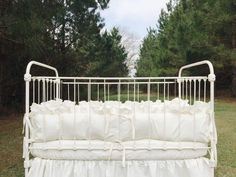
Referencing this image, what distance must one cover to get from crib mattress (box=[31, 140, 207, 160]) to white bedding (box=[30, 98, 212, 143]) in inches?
1.7

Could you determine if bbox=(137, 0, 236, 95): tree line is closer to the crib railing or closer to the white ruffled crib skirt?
the crib railing

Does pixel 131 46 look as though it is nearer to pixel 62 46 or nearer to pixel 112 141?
pixel 62 46

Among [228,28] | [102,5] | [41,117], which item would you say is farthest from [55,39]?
[41,117]

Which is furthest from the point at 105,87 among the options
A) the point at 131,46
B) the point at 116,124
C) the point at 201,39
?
the point at 131,46

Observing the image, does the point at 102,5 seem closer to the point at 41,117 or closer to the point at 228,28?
the point at 228,28

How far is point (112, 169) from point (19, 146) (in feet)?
11.1

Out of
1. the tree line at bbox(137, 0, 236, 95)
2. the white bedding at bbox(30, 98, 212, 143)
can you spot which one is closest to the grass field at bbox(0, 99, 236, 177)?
the white bedding at bbox(30, 98, 212, 143)

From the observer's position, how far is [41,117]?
9.68ft

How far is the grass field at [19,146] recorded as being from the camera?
14.3 feet

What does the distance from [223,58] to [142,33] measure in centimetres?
1167

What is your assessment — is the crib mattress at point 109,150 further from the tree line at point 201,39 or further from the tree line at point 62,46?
the tree line at point 201,39

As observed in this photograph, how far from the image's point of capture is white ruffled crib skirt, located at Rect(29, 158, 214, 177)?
293 cm

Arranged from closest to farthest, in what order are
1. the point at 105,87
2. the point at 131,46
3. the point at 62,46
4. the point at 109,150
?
the point at 109,150, the point at 105,87, the point at 62,46, the point at 131,46

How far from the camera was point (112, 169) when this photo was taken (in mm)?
2930
